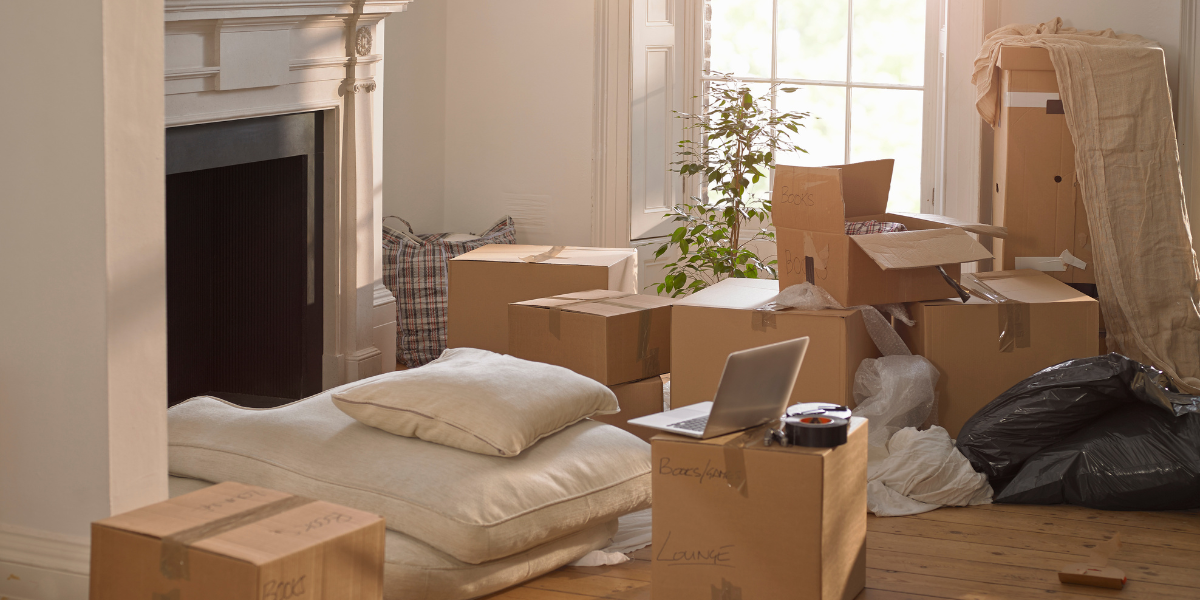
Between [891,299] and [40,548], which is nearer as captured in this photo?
[40,548]

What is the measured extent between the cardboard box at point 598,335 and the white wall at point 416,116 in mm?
1510

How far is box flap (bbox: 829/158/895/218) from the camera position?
343 cm

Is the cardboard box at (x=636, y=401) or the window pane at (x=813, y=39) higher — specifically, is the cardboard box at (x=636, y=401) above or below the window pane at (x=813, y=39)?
below

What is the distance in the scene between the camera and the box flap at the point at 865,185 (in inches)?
135

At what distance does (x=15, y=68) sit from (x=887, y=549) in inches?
76.3

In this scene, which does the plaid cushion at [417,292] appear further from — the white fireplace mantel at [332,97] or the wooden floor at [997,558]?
the wooden floor at [997,558]

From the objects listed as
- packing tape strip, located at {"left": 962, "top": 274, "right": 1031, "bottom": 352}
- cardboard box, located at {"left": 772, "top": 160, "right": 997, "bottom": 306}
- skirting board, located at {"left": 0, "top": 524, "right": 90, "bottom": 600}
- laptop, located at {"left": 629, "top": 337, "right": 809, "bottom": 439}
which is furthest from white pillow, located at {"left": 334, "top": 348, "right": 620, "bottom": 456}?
packing tape strip, located at {"left": 962, "top": 274, "right": 1031, "bottom": 352}

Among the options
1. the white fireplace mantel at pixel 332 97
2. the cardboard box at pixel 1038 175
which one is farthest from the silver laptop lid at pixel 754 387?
the cardboard box at pixel 1038 175

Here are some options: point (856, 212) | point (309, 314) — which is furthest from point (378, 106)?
point (856, 212)

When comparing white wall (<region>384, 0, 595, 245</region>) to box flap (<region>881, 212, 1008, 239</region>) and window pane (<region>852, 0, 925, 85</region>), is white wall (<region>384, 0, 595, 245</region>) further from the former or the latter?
box flap (<region>881, 212, 1008, 239</region>)

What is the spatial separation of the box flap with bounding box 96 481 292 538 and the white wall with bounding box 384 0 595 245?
2798 mm

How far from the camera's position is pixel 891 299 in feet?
10.0

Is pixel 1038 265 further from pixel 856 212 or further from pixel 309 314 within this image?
pixel 309 314

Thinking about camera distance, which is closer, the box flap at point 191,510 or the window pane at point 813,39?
the box flap at point 191,510
